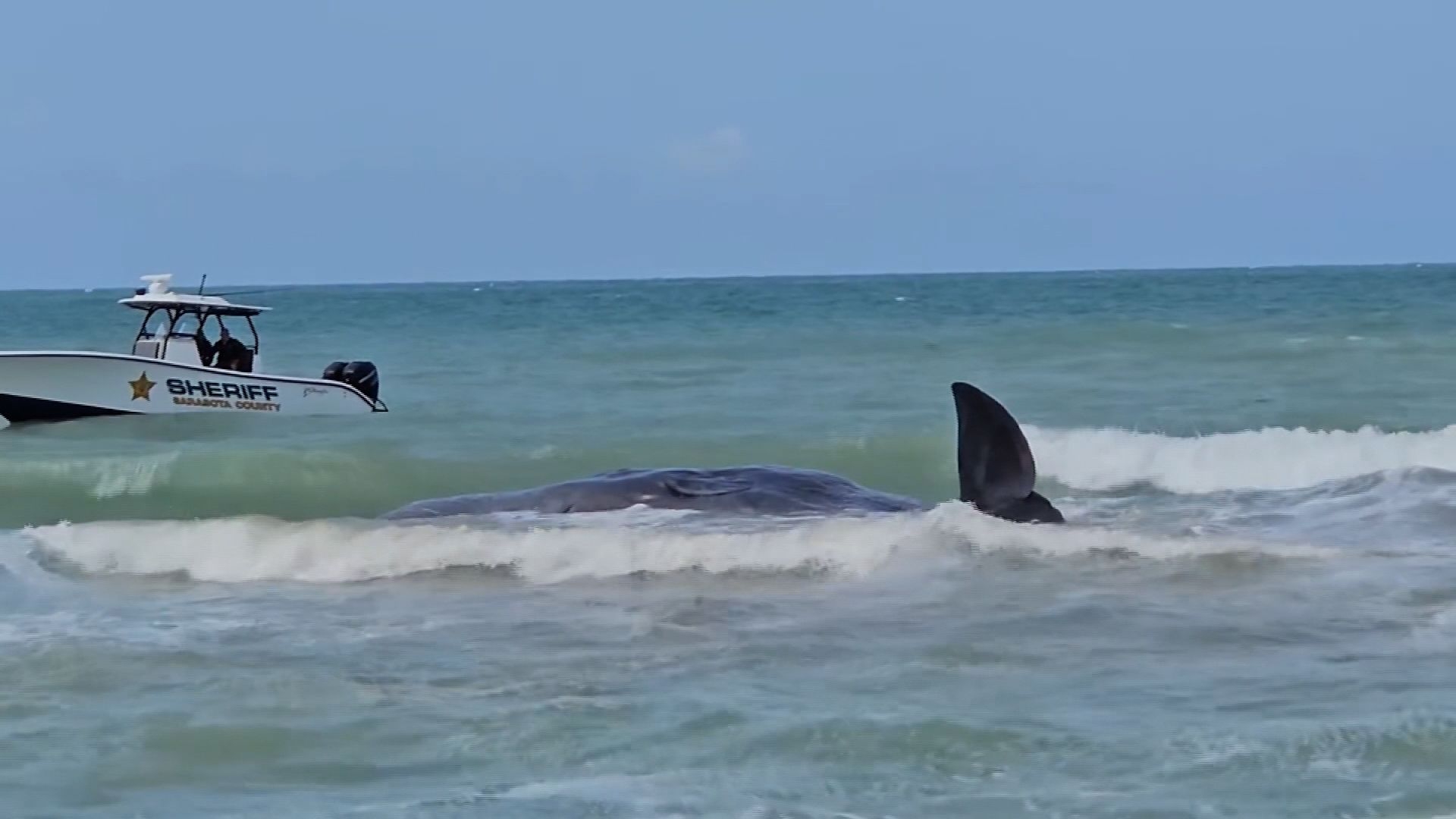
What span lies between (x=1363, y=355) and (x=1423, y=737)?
2520 cm

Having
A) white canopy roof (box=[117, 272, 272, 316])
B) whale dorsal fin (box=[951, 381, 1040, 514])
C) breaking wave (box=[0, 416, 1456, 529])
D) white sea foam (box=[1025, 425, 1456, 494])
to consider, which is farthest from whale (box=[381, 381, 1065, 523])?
white canopy roof (box=[117, 272, 272, 316])

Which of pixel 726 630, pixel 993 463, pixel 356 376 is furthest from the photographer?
pixel 356 376

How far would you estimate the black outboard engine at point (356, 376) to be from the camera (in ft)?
74.0

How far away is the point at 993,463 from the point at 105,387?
42.7 ft

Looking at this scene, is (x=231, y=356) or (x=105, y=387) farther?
(x=231, y=356)

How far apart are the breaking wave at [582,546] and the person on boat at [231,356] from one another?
9.42m

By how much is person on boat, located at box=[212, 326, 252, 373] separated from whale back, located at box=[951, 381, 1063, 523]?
39.9ft

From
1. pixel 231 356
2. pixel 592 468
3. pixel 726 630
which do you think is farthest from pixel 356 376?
pixel 726 630

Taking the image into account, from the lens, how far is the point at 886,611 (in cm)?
937

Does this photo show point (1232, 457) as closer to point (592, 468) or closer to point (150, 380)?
point (592, 468)

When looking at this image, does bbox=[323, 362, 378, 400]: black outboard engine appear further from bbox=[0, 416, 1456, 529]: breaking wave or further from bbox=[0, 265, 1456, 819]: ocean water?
bbox=[0, 416, 1456, 529]: breaking wave

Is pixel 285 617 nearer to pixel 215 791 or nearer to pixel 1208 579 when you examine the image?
pixel 215 791

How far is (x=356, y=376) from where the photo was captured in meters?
22.6

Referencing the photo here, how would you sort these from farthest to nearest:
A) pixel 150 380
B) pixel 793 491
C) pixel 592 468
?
pixel 150 380, pixel 592 468, pixel 793 491
